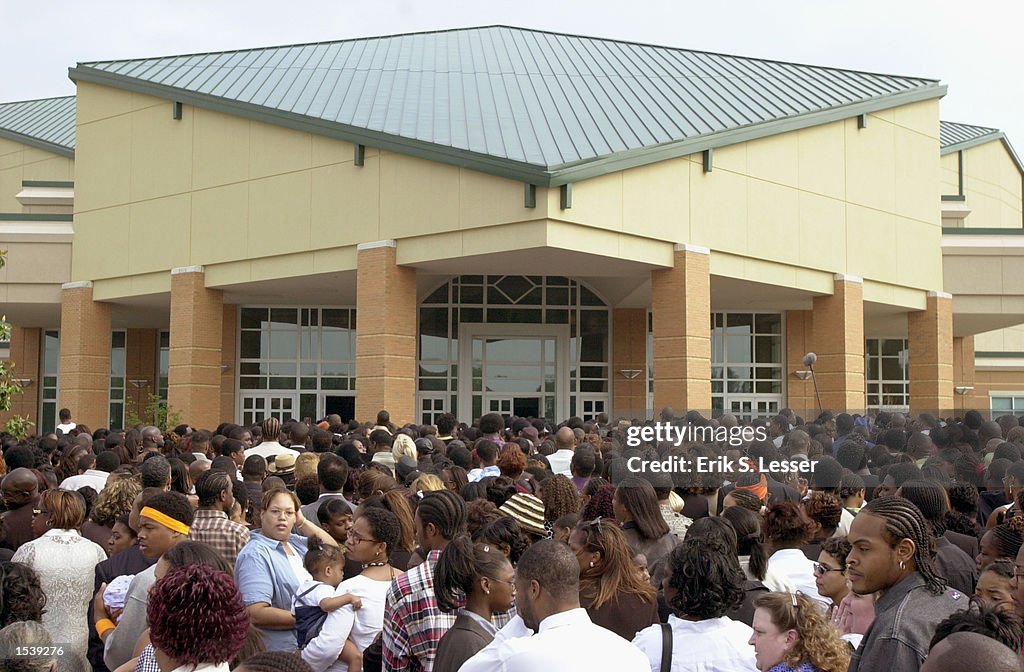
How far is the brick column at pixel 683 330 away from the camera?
26062mm

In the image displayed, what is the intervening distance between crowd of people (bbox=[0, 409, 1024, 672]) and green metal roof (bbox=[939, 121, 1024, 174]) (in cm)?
4118

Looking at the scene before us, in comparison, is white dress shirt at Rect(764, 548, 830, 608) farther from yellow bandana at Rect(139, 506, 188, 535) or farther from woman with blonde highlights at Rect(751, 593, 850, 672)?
yellow bandana at Rect(139, 506, 188, 535)

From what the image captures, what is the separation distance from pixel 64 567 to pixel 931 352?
31631 millimetres

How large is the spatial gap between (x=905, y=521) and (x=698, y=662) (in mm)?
1110

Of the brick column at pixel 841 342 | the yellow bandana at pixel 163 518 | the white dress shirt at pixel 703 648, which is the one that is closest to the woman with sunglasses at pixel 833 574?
the white dress shirt at pixel 703 648

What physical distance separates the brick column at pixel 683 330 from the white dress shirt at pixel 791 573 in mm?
19450

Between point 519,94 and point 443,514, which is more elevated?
point 519,94

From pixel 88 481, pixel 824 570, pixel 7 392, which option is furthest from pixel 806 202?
pixel 824 570

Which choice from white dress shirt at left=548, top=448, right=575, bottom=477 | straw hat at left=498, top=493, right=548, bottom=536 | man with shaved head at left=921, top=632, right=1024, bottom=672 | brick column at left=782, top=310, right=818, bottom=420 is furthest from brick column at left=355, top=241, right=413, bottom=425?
man with shaved head at left=921, top=632, right=1024, bottom=672

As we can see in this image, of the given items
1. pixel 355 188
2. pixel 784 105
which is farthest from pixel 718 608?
pixel 784 105

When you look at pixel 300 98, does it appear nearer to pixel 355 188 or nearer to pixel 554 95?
pixel 355 188

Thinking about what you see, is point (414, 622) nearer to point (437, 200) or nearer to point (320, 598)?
point (320, 598)

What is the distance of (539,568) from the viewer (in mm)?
4344

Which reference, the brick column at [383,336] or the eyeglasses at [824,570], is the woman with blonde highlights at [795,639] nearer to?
the eyeglasses at [824,570]
